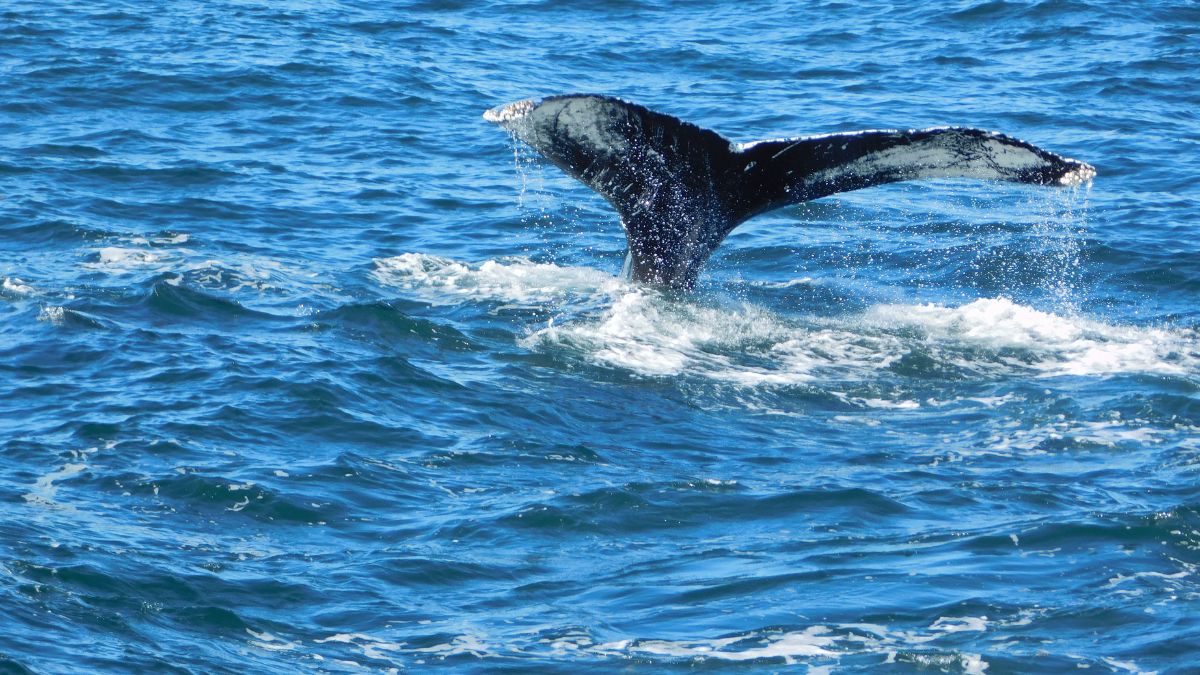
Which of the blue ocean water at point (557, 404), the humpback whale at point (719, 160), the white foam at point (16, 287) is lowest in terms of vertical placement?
the blue ocean water at point (557, 404)

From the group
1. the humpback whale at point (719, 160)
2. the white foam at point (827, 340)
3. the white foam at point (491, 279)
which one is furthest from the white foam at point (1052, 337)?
the white foam at point (491, 279)

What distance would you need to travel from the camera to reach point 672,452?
9688 millimetres

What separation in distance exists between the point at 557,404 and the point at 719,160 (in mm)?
1923

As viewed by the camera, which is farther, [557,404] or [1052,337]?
[1052,337]

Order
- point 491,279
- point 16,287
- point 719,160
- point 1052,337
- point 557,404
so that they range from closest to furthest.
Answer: point 557,404
point 719,160
point 1052,337
point 16,287
point 491,279

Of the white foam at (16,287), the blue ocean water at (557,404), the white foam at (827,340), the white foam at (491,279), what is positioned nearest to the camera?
the blue ocean water at (557,404)

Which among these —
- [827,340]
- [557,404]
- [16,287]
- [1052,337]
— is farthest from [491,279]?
[1052,337]

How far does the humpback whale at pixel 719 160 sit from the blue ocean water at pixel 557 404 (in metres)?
1.09

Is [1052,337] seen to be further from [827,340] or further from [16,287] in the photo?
[16,287]

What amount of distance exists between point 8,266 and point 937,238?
842 cm

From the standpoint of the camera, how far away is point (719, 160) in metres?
10.8

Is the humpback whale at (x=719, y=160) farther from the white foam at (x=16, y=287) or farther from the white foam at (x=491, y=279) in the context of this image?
the white foam at (x=16, y=287)

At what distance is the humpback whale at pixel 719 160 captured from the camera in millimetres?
9914

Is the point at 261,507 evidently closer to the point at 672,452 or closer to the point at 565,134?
the point at 672,452
